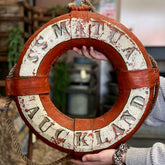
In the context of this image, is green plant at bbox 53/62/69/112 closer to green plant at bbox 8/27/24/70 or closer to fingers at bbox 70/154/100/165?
green plant at bbox 8/27/24/70

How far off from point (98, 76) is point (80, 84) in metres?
0.33

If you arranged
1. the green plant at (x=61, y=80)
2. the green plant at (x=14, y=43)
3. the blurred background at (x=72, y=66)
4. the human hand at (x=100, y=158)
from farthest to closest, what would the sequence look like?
the green plant at (x=61, y=80) → the green plant at (x=14, y=43) → the blurred background at (x=72, y=66) → the human hand at (x=100, y=158)

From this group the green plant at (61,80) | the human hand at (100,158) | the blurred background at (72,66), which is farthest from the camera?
the green plant at (61,80)

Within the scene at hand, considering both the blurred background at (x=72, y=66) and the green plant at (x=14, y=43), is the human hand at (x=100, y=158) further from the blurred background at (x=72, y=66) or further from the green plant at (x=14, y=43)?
the green plant at (x=14, y=43)

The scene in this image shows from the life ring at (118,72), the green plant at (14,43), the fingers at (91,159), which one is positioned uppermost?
the green plant at (14,43)

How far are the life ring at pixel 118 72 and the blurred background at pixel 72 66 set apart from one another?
0.94 ft

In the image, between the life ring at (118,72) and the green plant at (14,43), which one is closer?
the life ring at (118,72)

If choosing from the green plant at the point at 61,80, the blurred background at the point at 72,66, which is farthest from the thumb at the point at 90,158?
the green plant at the point at 61,80

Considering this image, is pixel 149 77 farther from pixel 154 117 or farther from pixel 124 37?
pixel 154 117

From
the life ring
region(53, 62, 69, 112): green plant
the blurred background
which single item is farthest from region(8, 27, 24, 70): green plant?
the life ring

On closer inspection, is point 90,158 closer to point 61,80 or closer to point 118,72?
point 118,72

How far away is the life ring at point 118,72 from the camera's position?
663 millimetres

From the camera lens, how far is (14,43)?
5.98 ft

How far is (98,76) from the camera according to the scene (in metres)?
2.54
